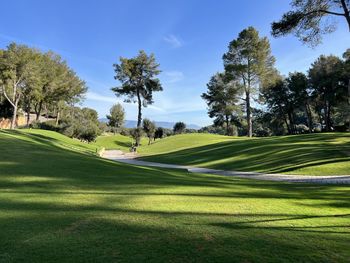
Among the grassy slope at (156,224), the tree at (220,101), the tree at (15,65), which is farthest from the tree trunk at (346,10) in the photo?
the tree at (220,101)

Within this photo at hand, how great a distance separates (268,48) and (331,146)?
28.6 metres

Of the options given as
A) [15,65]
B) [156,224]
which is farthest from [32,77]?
[156,224]

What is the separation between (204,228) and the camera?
15.7ft

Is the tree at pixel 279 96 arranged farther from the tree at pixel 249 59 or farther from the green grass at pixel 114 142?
the green grass at pixel 114 142

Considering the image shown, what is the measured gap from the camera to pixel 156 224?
489cm

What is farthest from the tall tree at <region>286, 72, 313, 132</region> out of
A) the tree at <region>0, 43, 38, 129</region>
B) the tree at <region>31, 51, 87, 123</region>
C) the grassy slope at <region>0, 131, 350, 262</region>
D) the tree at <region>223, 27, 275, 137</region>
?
the grassy slope at <region>0, 131, 350, 262</region>

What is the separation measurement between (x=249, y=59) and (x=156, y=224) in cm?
4651

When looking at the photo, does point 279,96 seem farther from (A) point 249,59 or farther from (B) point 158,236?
(B) point 158,236

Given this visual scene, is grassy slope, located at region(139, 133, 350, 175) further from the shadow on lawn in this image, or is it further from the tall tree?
the tall tree

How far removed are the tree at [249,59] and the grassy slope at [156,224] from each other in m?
42.2

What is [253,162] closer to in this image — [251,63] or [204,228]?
[204,228]

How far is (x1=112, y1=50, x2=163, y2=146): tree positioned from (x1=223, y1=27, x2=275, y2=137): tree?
1137 centimetres

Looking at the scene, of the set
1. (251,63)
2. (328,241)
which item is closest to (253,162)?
(328,241)

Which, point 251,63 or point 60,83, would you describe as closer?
point 251,63
